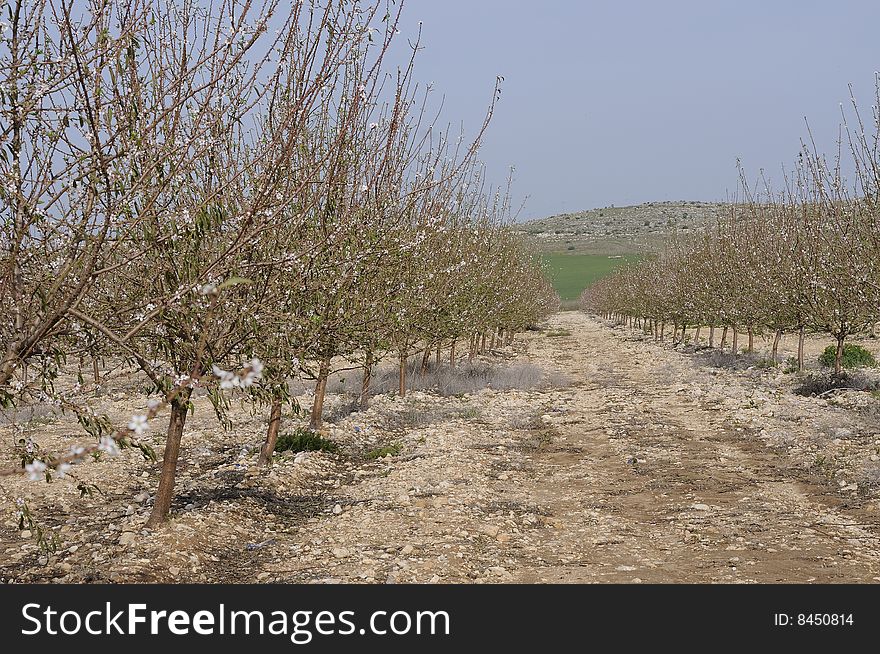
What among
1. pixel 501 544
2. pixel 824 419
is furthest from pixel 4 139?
pixel 824 419

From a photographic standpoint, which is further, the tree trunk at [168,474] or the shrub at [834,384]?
the shrub at [834,384]

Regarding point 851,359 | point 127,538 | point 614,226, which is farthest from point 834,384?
point 614,226

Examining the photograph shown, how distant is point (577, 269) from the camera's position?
105m

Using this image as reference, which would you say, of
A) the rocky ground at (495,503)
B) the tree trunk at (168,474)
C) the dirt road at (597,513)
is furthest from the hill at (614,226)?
the tree trunk at (168,474)

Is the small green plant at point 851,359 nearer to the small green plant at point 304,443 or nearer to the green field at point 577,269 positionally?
the small green plant at point 304,443

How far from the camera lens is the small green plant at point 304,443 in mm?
11648

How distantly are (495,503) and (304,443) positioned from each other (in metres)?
3.81

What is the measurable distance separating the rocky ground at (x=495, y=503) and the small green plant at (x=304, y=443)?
0.98 ft

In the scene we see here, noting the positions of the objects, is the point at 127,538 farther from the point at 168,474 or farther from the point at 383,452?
the point at 383,452

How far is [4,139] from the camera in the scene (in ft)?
12.5

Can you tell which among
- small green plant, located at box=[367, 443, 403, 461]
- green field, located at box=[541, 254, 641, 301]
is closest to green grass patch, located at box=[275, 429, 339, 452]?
small green plant, located at box=[367, 443, 403, 461]

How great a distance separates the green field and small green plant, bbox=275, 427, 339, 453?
76743 mm

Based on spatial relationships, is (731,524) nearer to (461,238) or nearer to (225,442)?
(225,442)

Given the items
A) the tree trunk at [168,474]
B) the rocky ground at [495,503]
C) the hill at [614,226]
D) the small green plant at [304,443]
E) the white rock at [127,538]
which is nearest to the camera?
the rocky ground at [495,503]
